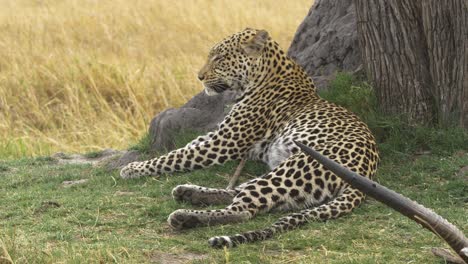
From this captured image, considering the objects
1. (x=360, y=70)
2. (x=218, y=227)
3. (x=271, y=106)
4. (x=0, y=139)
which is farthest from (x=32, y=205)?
(x=0, y=139)

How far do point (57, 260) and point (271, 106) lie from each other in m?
2.95

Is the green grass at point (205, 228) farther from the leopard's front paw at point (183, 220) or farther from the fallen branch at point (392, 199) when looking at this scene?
the fallen branch at point (392, 199)

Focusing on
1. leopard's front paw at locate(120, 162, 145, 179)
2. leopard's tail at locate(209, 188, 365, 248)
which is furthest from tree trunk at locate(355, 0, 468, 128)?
leopard's front paw at locate(120, 162, 145, 179)

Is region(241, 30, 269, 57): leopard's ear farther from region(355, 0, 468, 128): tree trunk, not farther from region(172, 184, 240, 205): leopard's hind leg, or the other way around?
region(172, 184, 240, 205): leopard's hind leg

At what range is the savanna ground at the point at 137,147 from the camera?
16.9 ft

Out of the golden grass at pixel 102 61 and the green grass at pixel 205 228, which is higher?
the green grass at pixel 205 228

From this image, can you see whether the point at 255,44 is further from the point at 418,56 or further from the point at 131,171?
the point at 131,171

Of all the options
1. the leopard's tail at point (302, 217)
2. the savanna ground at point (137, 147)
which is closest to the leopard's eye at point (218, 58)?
the savanna ground at point (137, 147)

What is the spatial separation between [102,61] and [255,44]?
6350mm

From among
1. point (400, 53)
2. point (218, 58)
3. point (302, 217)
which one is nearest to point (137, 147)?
point (218, 58)

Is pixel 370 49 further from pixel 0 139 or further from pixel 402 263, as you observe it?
pixel 0 139

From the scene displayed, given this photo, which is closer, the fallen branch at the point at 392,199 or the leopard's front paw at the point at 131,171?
the fallen branch at the point at 392,199

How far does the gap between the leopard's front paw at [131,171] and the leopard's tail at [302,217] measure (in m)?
1.98

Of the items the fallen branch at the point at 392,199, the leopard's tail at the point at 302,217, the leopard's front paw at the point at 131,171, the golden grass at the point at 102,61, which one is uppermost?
the fallen branch at the point at 392,199
